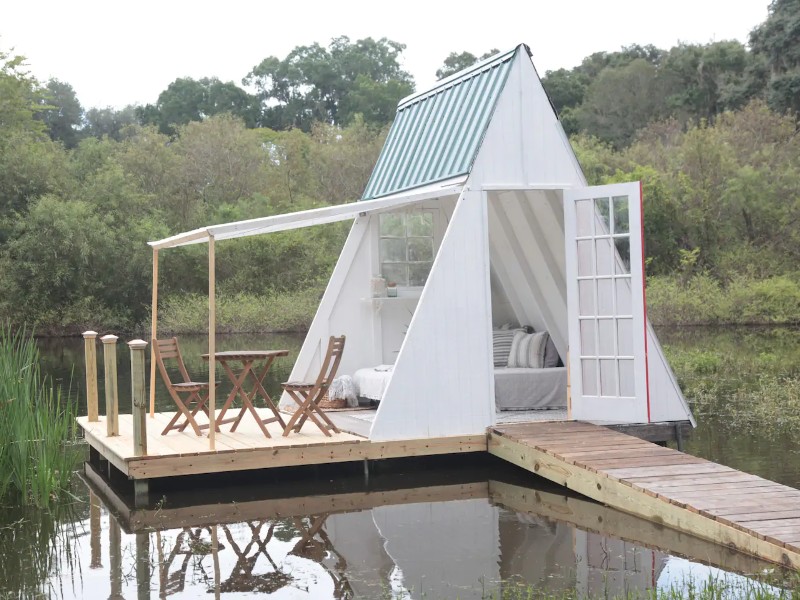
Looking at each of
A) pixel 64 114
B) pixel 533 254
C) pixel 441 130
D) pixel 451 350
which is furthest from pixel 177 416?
pixel 64 114

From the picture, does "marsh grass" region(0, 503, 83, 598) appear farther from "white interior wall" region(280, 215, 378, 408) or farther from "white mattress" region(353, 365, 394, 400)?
"white interior wall" region(280, 215, 378, 408)

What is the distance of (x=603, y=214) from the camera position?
321 inches

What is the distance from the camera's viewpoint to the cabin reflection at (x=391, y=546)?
16.7 feet

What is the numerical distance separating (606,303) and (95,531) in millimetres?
4020

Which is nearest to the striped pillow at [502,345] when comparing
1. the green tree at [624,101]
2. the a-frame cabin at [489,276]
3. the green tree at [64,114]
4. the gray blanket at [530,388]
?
the gray blanket at [530,388]

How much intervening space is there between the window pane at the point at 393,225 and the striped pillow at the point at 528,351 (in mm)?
1437

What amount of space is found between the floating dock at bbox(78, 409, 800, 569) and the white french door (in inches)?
11.4

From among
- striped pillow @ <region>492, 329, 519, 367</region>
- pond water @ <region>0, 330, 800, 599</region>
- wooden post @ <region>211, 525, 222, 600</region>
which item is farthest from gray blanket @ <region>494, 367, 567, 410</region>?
wooden post @ <region>211, 525, 222, 600</region>

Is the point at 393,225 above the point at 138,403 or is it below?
above

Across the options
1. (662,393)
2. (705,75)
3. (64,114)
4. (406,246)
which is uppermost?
(64,114)

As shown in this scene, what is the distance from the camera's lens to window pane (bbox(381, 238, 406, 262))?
9.61 metres

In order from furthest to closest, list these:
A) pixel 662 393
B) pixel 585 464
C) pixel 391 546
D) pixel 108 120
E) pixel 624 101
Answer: pixel 108 120 < pixel 624 101 < pixel 662 393 < pixel 585 464 < pixel 391 546

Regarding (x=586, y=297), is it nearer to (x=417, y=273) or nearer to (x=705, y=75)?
(x=417, y=273)

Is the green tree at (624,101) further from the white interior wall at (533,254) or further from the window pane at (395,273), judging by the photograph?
the window pane at (395,273)
